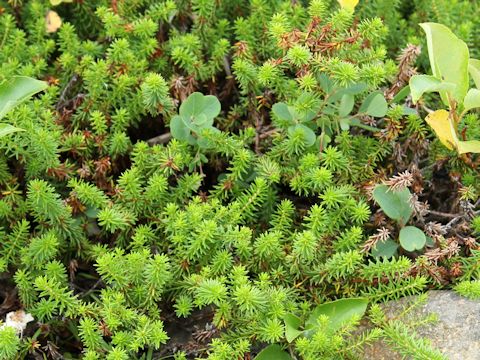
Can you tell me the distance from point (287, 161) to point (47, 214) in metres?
0.75

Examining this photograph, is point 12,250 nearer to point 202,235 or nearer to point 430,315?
point 202,235

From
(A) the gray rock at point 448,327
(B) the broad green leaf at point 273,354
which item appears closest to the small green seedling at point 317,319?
(B) the broad green leaf at point 273,354

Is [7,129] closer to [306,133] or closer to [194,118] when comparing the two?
[194,118]

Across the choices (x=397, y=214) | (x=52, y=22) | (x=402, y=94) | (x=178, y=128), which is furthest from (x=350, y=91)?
(x=52, y=22)

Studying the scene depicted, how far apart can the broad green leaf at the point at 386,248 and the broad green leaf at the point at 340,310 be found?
19 centimetres

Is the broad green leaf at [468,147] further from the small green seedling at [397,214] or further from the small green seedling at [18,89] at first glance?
the small green seedling at [18,89]

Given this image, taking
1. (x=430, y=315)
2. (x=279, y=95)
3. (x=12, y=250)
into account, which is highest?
(x=279, y=95)

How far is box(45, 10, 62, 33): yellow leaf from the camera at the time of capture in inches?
106

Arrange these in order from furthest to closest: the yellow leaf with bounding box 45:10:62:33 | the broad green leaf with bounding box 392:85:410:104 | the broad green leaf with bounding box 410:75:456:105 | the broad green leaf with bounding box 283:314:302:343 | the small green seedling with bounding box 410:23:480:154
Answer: the yellow leaf with bounding box 45:10:62:33, the broad green leaf with bounding box 392:85:410:104, the small green seedling with bounding box 410:23:480:154, the broad green leaf with bounding box 410:75:456:105, the broad green leaf with bounding box 283:314:302:343

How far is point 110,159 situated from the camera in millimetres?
2398

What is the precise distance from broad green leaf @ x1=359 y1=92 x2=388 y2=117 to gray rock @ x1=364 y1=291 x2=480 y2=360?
1.87ft

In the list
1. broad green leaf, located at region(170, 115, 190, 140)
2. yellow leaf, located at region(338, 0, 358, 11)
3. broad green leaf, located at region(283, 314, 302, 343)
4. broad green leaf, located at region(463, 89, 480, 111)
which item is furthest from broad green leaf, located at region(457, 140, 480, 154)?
broad green leaf, located at region(170, 115, 190, 140)

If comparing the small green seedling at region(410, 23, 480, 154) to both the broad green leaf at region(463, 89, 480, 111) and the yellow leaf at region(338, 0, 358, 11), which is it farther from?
the yellow leaf at region(338, 0, 358, 11)

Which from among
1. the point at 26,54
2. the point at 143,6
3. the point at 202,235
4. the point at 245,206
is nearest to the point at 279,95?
the point at 245,206
